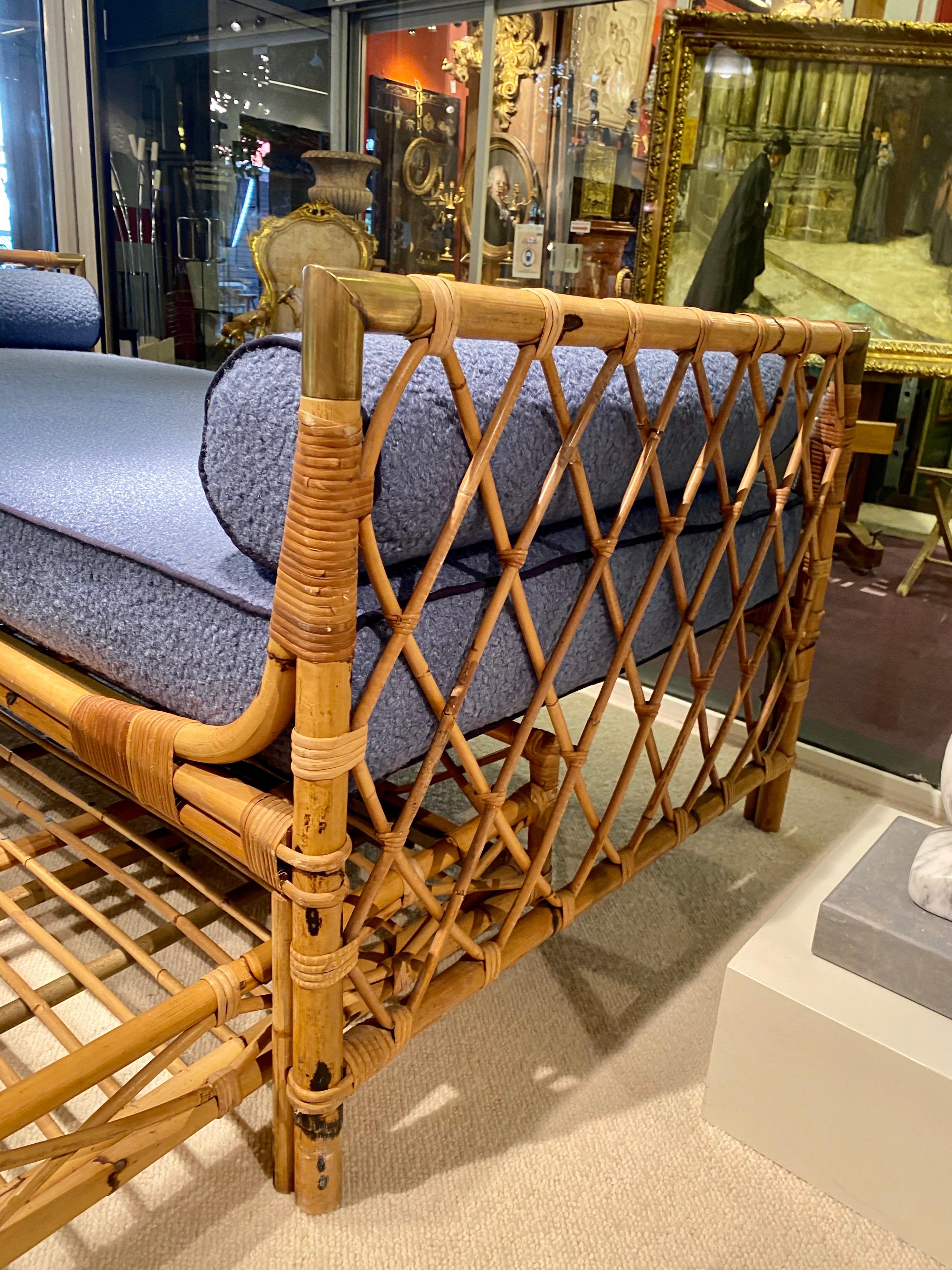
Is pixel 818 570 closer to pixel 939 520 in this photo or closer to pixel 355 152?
pixel 939 520

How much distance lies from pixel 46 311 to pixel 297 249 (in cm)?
65

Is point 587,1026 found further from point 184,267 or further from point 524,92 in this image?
point 184,267

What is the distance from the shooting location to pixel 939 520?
1.48 metres

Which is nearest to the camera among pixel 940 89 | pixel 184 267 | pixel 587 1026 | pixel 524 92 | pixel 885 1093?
pixel 885 1093

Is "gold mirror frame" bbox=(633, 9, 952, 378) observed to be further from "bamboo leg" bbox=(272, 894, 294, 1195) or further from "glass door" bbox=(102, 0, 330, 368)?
"bamboo leg" bbox=(272, 894, 294, 1195)

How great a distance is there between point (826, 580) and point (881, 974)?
1.80 ft

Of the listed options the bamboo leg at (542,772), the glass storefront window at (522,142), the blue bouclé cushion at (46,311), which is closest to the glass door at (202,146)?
the glass storefront window at (522,142)

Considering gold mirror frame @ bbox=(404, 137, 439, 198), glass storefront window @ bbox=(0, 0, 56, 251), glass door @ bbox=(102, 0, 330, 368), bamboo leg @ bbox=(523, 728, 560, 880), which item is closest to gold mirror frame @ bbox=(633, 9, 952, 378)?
gold mirror frame @ bbox=(404, 137, 439, 198)

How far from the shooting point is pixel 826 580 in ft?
3.97

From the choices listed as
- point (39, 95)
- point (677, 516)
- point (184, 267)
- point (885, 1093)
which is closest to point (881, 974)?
point (885, 1093)

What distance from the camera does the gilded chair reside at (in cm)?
224

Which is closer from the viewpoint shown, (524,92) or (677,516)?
(677,516)

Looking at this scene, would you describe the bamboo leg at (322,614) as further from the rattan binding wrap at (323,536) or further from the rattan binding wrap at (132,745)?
the rattan binding wrap at (132,745)

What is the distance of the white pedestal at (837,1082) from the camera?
745 mm
